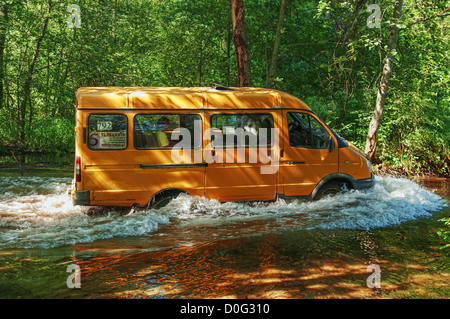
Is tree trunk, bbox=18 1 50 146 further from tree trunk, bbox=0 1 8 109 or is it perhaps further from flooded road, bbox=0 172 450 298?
flooded road, bbox=0 172 450 298

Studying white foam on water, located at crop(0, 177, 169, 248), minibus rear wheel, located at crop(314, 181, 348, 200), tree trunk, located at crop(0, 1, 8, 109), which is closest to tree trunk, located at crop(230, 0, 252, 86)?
minibus rear wheel, located at crop(314, 181, 348, 200)

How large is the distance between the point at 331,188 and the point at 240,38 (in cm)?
640

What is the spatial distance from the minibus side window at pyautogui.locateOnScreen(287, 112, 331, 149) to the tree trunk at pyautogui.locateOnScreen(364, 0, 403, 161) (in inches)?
212

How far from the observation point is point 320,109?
57.2ft

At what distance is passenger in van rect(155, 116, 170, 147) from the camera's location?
8180mm

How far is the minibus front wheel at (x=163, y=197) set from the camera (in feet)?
26.9

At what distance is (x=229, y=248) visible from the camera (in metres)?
6.36

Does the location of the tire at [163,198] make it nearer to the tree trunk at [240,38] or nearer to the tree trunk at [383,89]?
the tree trunk at [240,38]

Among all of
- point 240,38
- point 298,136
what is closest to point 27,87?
point 240,38

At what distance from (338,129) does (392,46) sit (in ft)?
12.2

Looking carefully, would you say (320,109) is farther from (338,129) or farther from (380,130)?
(380,130)

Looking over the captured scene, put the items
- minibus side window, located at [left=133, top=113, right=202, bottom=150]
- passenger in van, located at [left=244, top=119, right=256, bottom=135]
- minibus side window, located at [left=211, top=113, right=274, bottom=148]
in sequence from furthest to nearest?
passenger in van, located at [left=244, top=119, right=256, bottom=135] → minibus side window, located at [left=211, top=113, right=274, bottom=148] → minibus side window, located at [left=133, top=113, right=202, bottom=150]

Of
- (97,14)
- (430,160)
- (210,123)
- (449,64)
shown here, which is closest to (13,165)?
(97,14)

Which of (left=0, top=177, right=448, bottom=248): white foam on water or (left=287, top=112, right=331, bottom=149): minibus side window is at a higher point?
(left=287, top=112, right=331, bottom=149): minibus side window
